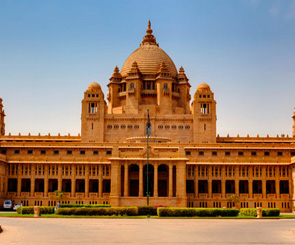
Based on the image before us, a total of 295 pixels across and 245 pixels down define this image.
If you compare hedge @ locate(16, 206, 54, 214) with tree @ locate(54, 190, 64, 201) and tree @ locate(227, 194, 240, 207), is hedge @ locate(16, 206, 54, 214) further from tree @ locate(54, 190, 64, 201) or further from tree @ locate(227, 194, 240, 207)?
tree @ locate(227, 194, 240, 207)

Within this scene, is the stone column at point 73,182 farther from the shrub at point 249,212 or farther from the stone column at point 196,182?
the shrub at point 249,212

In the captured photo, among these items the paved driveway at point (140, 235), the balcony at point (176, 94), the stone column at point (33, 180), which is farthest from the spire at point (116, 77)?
the paved driveway at point (140, 235)

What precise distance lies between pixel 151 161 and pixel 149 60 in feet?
147

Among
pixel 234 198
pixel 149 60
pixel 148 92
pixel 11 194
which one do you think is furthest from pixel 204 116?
pixel 11 194

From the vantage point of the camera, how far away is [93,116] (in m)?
115

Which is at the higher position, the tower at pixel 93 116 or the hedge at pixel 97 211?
the tower at pixel 93 116

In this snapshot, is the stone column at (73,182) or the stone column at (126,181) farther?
the stone column at (73,182)

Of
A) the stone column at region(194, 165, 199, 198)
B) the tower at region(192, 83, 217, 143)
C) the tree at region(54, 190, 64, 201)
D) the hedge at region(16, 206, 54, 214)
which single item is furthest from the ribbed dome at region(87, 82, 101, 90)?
the hedge at region(16, 206, 54, 214)

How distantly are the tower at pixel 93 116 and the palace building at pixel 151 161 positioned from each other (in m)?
0.22

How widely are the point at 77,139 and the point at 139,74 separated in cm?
2262

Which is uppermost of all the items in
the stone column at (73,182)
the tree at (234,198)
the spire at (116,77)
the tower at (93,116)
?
the spire at (116,77)

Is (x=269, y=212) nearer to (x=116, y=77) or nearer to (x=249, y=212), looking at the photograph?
(x=249, y=212)

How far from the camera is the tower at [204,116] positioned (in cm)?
11275

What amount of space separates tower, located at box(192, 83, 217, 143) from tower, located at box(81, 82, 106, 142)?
20.5 m
